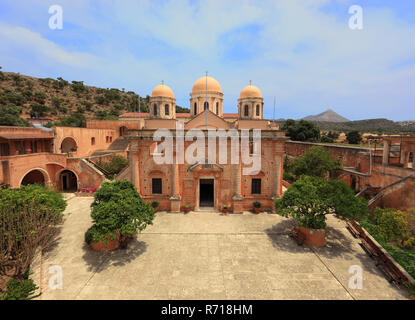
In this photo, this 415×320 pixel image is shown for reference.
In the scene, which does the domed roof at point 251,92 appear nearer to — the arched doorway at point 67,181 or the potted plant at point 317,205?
the potted plant at point 317,205

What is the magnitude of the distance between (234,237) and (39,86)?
7573 centimetres

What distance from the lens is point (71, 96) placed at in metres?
64.7

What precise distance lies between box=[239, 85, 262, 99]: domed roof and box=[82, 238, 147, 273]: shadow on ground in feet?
63.7

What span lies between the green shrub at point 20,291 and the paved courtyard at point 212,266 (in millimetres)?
480

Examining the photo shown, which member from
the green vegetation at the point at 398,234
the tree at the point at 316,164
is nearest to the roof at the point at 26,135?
the tree at the point at 316,164

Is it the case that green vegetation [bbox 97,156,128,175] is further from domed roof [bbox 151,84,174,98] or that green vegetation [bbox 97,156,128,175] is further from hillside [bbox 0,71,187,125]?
hillside [bbox 0,71,187,125]

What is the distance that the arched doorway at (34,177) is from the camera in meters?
24.6

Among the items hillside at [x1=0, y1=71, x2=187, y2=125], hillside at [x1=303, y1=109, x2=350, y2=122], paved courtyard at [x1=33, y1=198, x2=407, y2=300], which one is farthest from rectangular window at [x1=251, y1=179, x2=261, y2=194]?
hillside at [x1=303, y1=109, x2=350, y2=122]

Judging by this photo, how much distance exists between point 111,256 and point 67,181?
19.6 m

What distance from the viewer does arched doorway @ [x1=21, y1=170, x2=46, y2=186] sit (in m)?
24.6

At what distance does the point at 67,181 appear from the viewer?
86.6 feet

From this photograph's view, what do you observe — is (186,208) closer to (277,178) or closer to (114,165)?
(277,178)

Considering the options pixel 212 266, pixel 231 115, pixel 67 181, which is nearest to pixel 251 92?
pixel 231 115

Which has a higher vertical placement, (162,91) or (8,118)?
(162,91)
